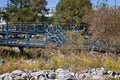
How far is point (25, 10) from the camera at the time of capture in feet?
154

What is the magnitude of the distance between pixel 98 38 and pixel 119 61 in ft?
37.2

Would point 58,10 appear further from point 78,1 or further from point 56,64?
point 56,64

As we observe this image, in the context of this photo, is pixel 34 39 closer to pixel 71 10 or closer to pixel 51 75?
pixel 51 75

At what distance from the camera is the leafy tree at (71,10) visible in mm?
43969

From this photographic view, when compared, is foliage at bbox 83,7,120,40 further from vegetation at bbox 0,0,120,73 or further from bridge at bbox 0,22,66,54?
bridge at bbox 0,22,66,54

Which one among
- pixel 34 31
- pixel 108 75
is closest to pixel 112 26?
A: pixel 34 31

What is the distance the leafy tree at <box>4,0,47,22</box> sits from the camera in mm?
46719

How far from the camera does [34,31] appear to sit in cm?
3025

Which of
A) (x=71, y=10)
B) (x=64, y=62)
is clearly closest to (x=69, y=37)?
(x=64, y=62)

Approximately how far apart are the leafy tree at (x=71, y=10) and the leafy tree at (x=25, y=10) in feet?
10.6

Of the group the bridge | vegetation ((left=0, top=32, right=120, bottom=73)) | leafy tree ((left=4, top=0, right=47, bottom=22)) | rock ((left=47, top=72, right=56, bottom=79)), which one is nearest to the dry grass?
vegetation ((left=0, top=32, right=120, bottom=73))

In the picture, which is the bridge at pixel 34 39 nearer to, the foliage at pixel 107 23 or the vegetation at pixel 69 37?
the vegetation at pixel 69 37

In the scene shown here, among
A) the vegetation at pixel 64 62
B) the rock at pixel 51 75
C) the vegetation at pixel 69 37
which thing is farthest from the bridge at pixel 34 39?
the rock at pixel 51 75

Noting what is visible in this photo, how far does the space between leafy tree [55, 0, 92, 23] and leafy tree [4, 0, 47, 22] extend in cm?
322
